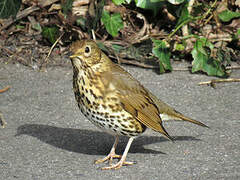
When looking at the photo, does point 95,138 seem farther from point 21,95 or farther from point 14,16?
point 14,16

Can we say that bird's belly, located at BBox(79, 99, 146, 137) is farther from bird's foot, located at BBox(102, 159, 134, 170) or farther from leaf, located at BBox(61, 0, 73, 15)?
leaf, located at BBox(61, 0, 73, 15)

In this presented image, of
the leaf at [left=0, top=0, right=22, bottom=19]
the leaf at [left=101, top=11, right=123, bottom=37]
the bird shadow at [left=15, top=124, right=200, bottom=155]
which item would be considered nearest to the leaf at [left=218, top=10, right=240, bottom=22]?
the leaf at [left=101, top=11, right=123, bottom=37]

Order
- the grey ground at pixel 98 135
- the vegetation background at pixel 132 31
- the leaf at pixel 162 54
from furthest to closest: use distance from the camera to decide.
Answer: the vegetation background at pixel 132 31 → the leaf at pixel 162 54 → the grey ground at pixel 98 135

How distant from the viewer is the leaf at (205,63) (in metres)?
6.90

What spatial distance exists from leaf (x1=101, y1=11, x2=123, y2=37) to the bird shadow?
180 centimetres

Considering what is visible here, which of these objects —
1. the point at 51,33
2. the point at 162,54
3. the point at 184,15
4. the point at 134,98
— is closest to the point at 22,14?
the point at 51,33

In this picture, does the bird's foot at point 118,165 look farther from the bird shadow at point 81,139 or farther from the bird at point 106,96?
the bird shadow at point 81,139

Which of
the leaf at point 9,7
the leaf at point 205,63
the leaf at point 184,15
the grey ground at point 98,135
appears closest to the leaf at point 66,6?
the leaf at point 9,7

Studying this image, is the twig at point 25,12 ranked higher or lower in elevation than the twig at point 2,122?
higher

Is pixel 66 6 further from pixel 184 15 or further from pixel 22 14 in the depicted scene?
pixel 184 15

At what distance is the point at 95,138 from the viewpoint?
5.68 m

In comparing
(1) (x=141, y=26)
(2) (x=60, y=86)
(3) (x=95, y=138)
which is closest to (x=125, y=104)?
(3) (x=95, y=138)

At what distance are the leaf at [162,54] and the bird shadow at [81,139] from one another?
140cm

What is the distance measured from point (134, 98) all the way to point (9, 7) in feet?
9.49
